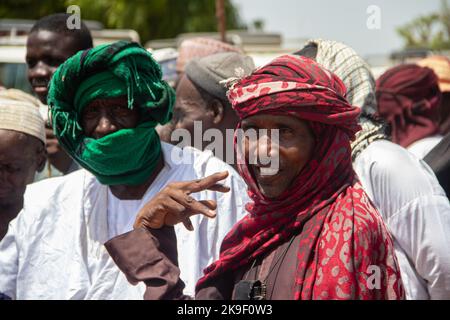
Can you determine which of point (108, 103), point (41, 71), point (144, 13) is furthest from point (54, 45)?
point (144, 13)

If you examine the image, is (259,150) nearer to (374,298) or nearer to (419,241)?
(374,298)

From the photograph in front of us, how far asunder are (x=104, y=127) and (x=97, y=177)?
0.23 m

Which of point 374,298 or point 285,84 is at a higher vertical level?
point 285,84

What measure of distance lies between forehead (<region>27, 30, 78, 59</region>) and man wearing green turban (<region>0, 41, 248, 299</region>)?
1.10 m

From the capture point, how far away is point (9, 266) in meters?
3.64

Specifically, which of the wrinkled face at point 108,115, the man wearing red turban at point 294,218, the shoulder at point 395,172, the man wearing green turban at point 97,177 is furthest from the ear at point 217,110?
the man wearing red turban at point 294,218

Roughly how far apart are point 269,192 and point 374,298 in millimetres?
506

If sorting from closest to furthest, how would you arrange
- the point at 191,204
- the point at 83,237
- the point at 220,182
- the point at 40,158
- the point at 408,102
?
the point at 191,204 → the point at 220,182 → the point at 83,237 → the point at 40,158 → the point at 408,102

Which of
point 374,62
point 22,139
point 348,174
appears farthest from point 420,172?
point 374,62

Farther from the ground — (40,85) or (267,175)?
(40,85)

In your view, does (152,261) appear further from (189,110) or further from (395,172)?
(189,110)

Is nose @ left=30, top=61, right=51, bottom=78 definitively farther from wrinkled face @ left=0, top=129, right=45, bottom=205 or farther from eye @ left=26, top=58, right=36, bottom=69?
wrinkled face @ left=0, top=129, right=45, bottom=205

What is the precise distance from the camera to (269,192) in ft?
9.20

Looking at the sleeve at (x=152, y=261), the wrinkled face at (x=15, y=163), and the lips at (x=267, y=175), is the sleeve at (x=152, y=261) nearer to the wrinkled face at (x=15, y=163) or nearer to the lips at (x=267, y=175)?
the lips at (x=267, y=175)
